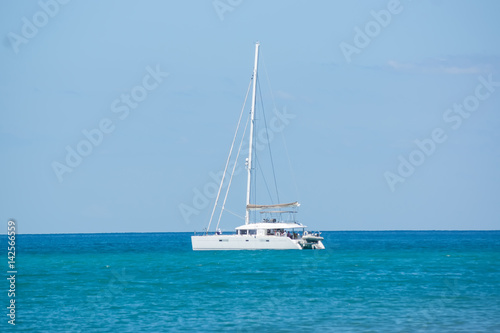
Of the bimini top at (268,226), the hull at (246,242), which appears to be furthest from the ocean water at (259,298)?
the bimini top at (268,226)

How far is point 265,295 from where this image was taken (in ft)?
156

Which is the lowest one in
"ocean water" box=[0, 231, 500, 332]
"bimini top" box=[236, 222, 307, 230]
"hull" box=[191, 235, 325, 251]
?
"ocean water" box=[0, 231, 500, 332]

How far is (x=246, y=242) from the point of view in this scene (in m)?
84.5

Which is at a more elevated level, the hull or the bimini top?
the bimini top

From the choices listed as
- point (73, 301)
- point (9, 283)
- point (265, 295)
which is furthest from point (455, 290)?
point (9, 283)

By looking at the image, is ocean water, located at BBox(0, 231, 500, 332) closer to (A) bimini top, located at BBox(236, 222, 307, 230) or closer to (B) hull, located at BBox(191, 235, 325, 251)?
(B) hull, located at BBox(191, 235, 325, 251)

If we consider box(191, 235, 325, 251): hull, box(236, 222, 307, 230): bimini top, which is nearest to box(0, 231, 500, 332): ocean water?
box(191, 235, 325, 251): hull

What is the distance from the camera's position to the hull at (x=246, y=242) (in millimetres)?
84312

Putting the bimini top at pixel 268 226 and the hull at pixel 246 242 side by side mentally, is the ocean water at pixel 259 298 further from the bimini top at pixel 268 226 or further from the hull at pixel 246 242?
the bimini top at pixel 268 226

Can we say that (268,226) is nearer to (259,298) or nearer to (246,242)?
(246,242)

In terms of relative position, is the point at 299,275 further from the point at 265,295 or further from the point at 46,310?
the point at 46,310

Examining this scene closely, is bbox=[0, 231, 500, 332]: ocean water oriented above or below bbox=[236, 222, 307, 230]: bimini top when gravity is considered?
below

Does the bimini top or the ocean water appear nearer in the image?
the ocean water

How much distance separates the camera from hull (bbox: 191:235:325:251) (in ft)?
277
